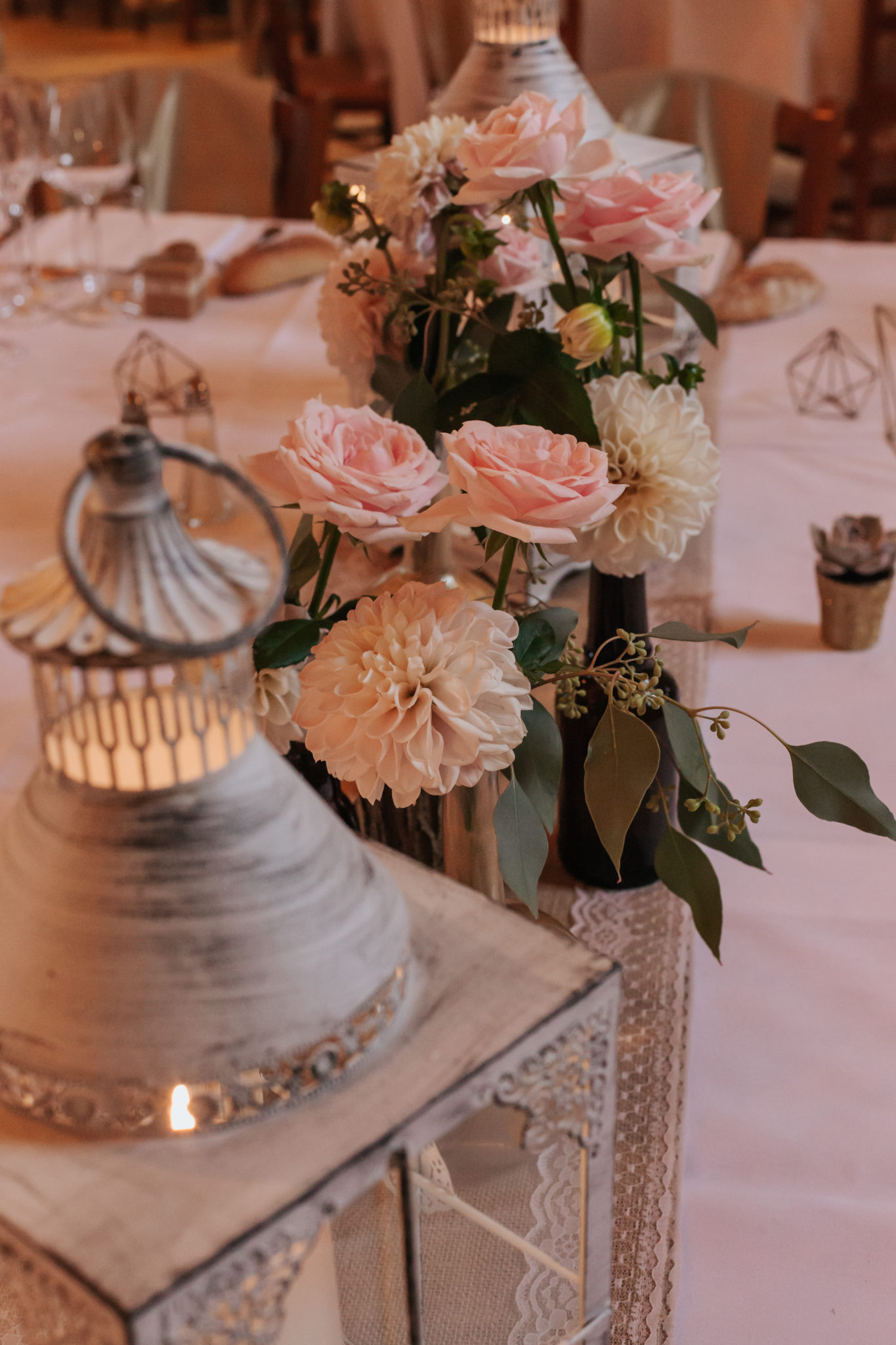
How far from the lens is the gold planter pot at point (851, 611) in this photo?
98 cm

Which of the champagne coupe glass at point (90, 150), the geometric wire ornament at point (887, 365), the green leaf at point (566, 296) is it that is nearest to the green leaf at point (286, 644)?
the green leaf at point (566, 296)

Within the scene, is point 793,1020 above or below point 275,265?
below

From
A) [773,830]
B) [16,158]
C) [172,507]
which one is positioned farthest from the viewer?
[16,158]

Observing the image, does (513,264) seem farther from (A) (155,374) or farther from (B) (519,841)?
(A) (155,374)

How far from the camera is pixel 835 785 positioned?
559mm

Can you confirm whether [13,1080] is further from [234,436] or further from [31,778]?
[234,436]

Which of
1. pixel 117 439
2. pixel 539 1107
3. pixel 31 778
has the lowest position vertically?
pixel 539 1107

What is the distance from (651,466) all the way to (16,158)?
1250 mm

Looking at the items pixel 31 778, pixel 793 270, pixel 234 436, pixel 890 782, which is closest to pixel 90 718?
pixel 31 778

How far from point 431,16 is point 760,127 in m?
A: 1.73

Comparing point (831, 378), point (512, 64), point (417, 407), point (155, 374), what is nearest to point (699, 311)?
point (417, 407)

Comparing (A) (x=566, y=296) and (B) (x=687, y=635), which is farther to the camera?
(A) (x=566, y=296)

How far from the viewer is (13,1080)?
0.38 m

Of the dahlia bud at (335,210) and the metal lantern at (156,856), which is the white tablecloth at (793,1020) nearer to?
the metal lantern at (156,856)
